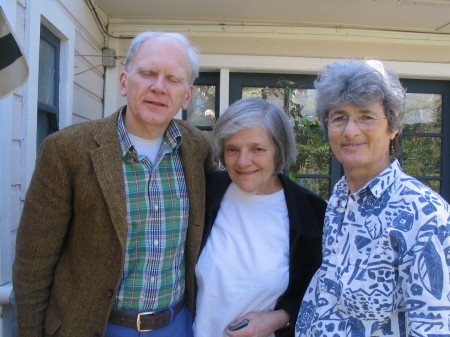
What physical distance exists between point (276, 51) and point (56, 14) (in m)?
1.81

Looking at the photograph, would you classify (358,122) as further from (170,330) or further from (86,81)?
(86,81)

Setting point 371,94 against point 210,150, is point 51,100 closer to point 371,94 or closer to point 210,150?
point 210,150

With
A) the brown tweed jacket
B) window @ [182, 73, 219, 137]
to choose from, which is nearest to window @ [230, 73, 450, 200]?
window @ [182, 73, 219, 137]

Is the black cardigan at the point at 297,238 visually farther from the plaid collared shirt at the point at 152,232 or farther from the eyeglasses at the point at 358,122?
the eyeglasses at the point at 358,122

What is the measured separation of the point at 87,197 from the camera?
134 centimetres

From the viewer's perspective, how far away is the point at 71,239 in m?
1.39

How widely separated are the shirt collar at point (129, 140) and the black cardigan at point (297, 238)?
0.31 meters

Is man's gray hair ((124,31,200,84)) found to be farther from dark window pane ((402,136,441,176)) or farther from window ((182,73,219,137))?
dark window pane ((402,136,441,176))

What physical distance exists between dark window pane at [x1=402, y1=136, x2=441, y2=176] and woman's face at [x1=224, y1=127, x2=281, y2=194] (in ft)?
8.40

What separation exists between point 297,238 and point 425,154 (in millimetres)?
2687

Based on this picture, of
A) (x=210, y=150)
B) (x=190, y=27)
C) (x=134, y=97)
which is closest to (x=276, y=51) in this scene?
(x=190, y=27)

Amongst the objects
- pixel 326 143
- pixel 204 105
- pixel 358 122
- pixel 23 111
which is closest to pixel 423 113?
pixel 326 143

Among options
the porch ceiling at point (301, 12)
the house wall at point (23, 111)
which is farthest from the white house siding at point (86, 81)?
the porch ceiling at point (301, 12)

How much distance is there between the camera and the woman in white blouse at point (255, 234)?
154 centimetres
